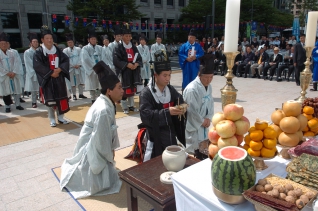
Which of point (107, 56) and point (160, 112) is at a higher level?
point (107, 56)

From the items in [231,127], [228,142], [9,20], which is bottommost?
[228,142]

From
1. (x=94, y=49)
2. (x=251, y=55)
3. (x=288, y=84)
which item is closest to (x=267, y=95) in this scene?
(x=288, y=84)

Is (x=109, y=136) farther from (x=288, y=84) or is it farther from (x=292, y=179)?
(x=288, y=84)

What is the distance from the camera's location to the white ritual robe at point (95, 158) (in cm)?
290

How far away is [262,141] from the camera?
1767mm

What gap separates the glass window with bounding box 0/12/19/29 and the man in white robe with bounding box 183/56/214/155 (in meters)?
26.2

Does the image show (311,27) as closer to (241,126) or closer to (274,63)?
(241,126)

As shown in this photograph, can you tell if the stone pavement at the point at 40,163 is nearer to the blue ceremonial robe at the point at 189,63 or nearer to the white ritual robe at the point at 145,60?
the blue ceremonial robe at the point at 189,63

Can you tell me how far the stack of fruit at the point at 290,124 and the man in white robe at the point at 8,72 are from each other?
7301 millimetres

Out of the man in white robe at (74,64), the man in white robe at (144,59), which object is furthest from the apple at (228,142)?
the man in white robe at (144,59)

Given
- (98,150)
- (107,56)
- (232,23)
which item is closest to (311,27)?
(232,23)

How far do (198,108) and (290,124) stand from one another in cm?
181

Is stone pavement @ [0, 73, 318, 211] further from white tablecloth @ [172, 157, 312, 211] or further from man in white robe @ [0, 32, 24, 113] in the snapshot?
white tablecloth @ [172, 157, 312, 211]

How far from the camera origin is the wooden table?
1.81 m
